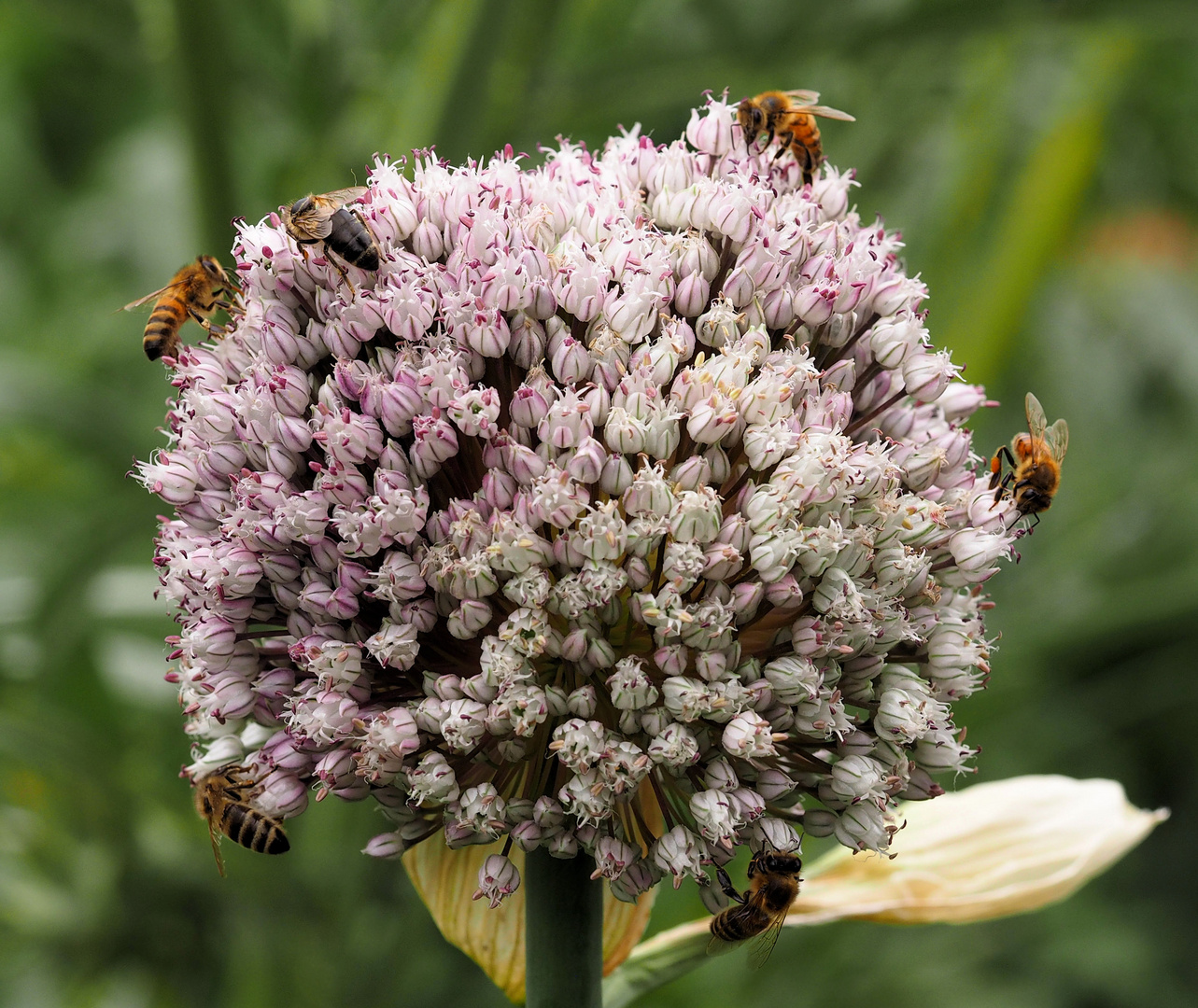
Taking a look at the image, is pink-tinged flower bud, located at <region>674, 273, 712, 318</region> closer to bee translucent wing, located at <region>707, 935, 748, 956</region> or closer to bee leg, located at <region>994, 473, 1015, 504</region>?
bee leg, located at <region>994, 473, 1015, 504</region>

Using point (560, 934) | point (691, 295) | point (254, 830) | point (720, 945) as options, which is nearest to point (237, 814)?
point (254, 830)

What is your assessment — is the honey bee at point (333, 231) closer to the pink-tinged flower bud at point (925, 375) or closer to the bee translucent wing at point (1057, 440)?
the pink-tinged flower bud at point (925, 375)

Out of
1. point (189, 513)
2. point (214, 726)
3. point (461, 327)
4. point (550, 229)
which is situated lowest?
point (214, 726)

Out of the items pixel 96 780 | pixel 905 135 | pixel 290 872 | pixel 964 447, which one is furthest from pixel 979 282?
pixel 96 780

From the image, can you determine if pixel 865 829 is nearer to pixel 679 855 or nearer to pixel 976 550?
pixel 679 855

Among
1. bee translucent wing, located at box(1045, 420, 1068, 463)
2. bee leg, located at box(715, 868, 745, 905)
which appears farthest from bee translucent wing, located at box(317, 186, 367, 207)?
bee translucent wing, located at box(1045, 420, 1068, 463)

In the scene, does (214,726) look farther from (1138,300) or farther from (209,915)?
(1138,300)

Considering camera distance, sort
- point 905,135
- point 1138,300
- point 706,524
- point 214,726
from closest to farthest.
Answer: point 706,524 → point 214,726 → point 905,135 → point 1138,300
